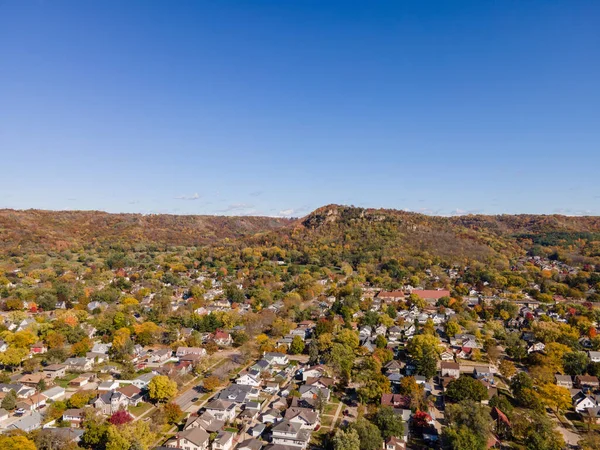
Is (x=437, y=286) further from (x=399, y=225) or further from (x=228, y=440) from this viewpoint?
(x=228, y=440)

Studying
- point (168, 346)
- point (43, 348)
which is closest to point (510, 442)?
point (168, 346)

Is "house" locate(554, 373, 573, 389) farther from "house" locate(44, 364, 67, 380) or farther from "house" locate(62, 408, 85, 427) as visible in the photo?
"house" locate(44, 364, 67, 380)

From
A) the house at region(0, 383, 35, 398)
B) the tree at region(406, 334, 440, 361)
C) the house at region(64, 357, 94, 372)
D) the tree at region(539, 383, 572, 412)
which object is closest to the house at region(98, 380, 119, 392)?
the house at region(0, 383, 35, 398)

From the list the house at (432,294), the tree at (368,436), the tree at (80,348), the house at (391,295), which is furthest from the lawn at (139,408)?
the house at (432,294)

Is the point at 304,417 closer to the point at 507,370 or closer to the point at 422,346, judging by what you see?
the point at 422,346

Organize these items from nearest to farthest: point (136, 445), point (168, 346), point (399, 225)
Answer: point (136, 445) < point (168, 346) < point (399, 225)

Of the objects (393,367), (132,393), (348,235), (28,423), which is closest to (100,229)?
(348,235)
